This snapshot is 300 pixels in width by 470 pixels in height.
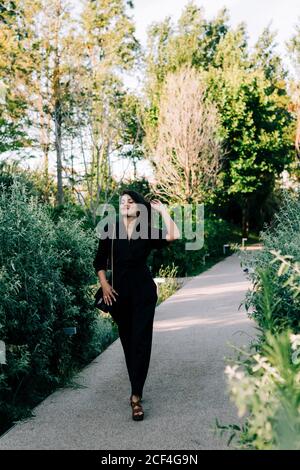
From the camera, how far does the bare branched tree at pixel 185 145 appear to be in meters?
23.0

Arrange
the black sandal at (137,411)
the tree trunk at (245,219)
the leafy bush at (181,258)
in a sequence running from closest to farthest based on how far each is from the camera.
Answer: the black sandal at (137,411), the leafy bush at (181,258), the tree trunk at (245,219)

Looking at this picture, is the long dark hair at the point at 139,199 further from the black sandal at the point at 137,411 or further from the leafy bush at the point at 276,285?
the black sandal at the point at 137,411

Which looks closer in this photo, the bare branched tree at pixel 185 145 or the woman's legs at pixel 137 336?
the woman's legs at pixel 137 336

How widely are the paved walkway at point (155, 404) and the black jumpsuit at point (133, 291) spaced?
0.44m

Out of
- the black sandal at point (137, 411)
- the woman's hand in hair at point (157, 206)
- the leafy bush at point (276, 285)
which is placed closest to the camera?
the leafy bush at point (276, 285)

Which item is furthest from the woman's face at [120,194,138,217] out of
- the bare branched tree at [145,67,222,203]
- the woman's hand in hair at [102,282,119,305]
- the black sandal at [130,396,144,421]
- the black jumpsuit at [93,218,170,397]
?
the bare branched tree at [145,67,222,203]

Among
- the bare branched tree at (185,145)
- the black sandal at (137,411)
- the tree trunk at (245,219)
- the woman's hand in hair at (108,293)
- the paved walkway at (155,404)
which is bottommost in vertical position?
the paved walkway at (155,404)

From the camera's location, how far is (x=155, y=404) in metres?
4.93

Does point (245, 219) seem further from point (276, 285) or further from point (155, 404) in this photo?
point (276, 285)

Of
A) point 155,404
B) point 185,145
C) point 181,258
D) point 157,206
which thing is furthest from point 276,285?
point 185,145

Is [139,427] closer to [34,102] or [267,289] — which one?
[267,289]

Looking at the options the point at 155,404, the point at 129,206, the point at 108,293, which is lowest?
the point at 155,404

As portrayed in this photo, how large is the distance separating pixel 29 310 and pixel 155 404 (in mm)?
1383

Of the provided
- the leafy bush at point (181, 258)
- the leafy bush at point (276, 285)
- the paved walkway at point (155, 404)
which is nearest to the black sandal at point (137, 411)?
the paved walkway at point (155, 404)
